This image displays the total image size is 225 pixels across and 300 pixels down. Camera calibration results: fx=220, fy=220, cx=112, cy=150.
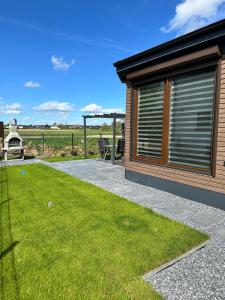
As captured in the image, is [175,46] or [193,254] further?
[175,46]

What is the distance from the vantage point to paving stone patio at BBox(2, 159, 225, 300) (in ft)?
6.67

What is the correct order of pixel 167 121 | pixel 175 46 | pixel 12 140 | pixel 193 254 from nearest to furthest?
pixel 193 254 < pixel 175 46 < pixel 167 121 < pixel 12 140

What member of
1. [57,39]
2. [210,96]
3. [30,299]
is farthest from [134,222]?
[57,39]

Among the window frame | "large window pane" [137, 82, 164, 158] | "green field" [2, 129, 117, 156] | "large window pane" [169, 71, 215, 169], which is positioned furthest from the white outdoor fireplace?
"large window pane" [169, 71, 215, 169]

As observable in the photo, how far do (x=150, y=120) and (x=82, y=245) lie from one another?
12.3 ft

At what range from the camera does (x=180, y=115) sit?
4.87 m

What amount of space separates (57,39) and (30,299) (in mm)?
16734

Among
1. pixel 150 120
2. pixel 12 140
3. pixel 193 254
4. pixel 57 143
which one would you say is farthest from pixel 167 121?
pixel 57 143

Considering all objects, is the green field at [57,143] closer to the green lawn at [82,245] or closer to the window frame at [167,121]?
the window frame at [167,121]

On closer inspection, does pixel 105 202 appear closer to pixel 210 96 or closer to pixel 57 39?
pixel 210 96

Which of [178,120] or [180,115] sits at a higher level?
[180,115]

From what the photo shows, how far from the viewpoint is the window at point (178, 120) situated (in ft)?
14.3

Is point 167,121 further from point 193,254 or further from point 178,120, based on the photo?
point 193,254

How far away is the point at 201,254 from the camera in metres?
2.63
